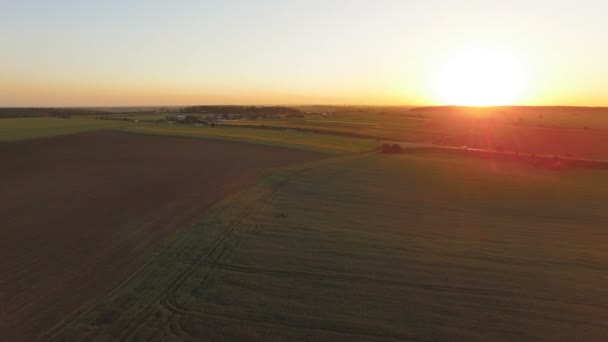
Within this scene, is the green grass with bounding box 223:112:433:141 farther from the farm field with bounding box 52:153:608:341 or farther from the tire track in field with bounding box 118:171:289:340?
the tire track in field with bounding box 118:171:289:340

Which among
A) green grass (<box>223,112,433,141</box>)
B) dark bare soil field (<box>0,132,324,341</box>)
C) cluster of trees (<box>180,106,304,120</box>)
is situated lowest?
dark bare soil field (<box>0,132,324,341</box>)

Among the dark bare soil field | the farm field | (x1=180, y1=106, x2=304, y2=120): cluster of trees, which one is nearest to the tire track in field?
the farm field

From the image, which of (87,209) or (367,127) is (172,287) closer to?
(87,209)

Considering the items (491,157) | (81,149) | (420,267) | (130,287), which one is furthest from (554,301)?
(81,149)

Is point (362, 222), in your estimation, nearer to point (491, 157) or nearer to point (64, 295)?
point (64, 295)

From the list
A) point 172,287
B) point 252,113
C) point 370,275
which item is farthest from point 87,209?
point 252,113

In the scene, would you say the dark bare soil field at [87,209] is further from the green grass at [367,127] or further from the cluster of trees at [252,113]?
the cluster of trees at [252,113]
